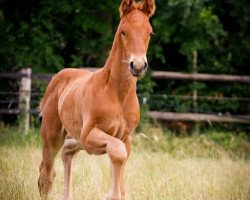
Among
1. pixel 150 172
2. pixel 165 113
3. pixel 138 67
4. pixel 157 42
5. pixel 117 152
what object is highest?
pixel 138 67

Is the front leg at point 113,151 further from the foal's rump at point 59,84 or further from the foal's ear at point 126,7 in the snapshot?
the foal's rump at point 59,84

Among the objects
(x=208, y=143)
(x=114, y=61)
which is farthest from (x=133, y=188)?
(x=208, y=143)

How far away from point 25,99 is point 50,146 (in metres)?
5.91

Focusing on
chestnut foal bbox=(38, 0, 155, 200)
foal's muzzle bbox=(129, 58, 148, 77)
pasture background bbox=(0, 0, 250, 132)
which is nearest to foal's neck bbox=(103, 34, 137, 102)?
chestnut foal bbox=(38, 0, 155, 200)

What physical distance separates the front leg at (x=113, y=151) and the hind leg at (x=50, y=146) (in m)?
1.55

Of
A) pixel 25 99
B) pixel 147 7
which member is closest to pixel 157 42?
pixel 25 99

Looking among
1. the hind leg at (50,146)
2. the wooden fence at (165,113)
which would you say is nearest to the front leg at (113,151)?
the hind leg at (50,146)

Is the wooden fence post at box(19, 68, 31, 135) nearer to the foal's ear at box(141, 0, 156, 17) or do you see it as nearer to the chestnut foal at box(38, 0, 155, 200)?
the chestnut foal at box(38, 0, 155, 200)

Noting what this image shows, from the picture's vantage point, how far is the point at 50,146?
761 centimetres

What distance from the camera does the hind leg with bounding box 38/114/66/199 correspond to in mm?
7470

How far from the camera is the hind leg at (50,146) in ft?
24.5

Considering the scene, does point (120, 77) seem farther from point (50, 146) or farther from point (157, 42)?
point (157, 42)

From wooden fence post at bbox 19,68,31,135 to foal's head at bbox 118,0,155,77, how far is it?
723 centimetres

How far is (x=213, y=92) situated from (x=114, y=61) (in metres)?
10.0
